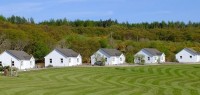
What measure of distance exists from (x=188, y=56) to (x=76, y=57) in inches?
1397

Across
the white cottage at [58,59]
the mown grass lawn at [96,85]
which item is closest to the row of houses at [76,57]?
the white cottage at [58,59]

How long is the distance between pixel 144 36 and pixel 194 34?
23393 mm

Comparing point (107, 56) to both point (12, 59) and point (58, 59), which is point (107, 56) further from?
point (12, 59)

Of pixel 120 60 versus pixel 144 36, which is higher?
pixel 144 36

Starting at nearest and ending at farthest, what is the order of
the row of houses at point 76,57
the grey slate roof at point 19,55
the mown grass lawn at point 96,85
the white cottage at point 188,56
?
1. the mown grass lawn at point 96,85
2. the row of houses at point 76,57
3. the grey slate roof at point 19,55
4. the white cottage at point 188,56

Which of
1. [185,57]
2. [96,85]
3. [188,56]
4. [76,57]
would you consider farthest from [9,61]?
[188,56]

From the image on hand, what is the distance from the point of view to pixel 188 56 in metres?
114

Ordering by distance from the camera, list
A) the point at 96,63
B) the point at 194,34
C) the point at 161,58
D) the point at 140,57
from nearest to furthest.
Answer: the point at 96,63 < the point at 140,57 < the point at 161,58 < the point at 194,34

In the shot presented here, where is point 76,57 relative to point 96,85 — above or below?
above

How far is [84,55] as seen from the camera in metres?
110

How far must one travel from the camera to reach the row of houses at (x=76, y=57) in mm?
80688

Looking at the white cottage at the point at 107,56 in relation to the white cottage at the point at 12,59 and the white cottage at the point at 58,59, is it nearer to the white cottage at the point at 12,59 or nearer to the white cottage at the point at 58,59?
the white cottage at the point at 58,59

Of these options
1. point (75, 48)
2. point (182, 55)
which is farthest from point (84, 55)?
point (182, 55)

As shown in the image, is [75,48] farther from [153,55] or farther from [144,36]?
[144,36]
